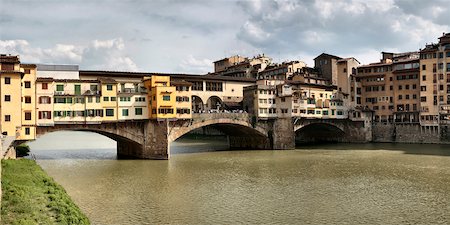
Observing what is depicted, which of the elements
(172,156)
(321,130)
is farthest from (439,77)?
(172,156)

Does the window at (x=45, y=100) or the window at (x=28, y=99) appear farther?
the window at (x=45, y=100)

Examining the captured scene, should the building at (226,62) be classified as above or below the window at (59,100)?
above

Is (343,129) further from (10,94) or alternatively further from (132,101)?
(10,94)

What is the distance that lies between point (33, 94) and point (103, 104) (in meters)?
8.15

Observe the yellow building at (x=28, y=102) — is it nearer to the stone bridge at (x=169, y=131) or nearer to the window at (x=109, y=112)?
the stone bridge at (x=169, y=131)

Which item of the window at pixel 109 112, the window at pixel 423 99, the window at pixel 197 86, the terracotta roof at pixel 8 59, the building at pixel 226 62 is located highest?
the building at pixel 226 62

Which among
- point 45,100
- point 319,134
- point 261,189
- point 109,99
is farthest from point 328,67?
point 261,189

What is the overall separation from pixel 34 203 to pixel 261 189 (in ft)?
58.4

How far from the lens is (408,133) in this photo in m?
74.8

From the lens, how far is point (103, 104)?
49.7 m

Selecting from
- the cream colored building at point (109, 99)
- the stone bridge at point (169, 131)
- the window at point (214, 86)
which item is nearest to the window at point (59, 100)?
the stone bridge at point (169, 131)

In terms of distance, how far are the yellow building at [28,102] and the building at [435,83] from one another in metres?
63.8

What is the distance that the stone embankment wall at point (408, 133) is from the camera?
7088 cm

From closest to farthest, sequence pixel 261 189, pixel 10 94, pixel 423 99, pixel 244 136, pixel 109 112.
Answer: pixel 261 189, pixel 10 94, pixel 109 112, pixel 244 136, pixel 423 99
